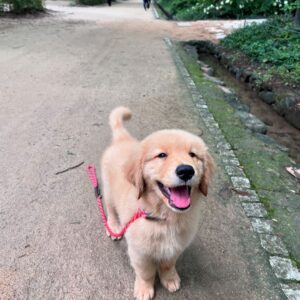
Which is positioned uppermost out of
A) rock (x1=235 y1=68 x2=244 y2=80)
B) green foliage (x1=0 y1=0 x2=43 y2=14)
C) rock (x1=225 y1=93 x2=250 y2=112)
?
green foliage (x1=0 y1=0 x2=43 y2=14)

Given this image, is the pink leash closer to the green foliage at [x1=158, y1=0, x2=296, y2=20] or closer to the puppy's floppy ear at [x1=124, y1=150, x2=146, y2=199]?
the puppy's floppy ear at [x1=124, y1=150, x2=146, y2=199]

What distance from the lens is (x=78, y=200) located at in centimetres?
363

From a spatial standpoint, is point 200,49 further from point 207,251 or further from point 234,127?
point 207,251

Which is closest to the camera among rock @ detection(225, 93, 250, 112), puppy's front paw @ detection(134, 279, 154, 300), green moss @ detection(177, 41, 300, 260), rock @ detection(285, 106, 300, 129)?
puppy's front paw @ detection(134, 279, 154, 300)

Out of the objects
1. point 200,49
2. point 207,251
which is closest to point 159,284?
point 207,251

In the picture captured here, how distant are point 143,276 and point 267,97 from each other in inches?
250

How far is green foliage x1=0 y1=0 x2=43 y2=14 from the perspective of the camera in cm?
1659

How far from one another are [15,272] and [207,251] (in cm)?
164

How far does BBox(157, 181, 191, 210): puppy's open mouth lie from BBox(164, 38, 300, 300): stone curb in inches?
48.4

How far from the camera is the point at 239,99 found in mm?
8086

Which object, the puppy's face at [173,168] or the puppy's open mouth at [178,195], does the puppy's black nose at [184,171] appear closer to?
the puppy's face at [173,168]

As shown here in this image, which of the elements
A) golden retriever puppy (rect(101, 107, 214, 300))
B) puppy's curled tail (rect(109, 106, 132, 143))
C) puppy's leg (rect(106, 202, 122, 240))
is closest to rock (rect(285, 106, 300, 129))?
puppy's curled tail (rect(109, 106, 132, 143))

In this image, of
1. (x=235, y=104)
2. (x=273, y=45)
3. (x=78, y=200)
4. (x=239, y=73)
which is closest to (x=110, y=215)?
(x=78, y=200)

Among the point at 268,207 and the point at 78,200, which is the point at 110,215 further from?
the point at 268,207
